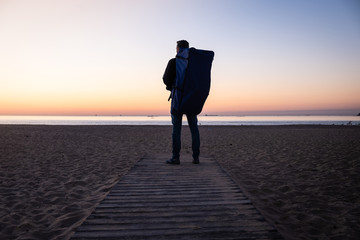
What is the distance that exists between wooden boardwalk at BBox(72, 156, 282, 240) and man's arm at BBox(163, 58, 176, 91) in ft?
6.21

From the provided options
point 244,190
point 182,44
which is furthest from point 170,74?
point 244,190

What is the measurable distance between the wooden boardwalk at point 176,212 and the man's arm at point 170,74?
1.89 meters

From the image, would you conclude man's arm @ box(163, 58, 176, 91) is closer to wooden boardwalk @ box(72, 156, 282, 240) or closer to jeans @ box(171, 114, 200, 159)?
jeans @ box(171, 114, 200, 159)

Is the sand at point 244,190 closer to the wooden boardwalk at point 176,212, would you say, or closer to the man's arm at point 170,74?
the wooden boardwalk at point 176,212

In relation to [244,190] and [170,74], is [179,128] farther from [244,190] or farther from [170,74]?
[244,190]

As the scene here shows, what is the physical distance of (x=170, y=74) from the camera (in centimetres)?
439

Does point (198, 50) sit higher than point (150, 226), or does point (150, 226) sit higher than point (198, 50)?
point (198, 50)

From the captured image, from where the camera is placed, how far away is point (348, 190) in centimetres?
458

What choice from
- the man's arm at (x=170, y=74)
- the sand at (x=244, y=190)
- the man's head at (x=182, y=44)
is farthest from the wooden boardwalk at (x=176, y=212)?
the man's head at (x=182, y=44)

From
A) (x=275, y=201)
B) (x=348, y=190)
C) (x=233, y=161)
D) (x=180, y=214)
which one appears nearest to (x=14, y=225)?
(x=180, y=214)

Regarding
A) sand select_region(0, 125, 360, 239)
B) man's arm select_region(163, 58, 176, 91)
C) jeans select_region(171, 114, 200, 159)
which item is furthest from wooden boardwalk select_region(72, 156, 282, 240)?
man's arm select_region(163, 58, 176, 91)

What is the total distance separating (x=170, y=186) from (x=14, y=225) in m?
2.35

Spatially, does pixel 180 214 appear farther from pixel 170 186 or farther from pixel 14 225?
pixel 14 225

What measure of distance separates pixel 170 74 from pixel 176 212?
2.78 m
